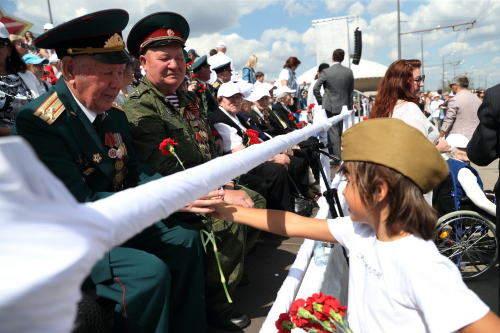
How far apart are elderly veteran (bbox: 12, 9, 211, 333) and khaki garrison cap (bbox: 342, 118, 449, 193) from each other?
1.05 metres

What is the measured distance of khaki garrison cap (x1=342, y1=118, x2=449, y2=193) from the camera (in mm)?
1204

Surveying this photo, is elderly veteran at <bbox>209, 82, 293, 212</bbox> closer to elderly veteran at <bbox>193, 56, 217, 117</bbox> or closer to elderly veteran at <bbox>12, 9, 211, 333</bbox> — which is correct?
elderly veteran at <bbox>193, 56, 217, 117</bbox>

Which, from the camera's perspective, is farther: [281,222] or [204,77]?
[204,77]

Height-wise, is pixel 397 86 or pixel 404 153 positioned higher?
pixel 404 153

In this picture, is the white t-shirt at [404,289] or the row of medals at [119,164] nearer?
the white t-shirt at [404,289]

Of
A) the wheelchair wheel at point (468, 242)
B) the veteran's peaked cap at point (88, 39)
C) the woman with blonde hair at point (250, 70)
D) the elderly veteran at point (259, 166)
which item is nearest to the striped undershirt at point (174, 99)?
the veteran's peaked cap at point (88, 39)

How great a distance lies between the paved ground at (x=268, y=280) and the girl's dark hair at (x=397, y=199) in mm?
1492

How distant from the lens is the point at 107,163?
188 cm

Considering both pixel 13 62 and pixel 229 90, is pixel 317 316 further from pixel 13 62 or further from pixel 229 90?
pixel 229 90

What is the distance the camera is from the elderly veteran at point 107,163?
160 centimetres

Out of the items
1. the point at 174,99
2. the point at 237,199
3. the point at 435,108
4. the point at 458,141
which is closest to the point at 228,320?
the point at 237,199

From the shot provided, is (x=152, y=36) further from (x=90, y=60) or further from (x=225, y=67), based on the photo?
(x=225, y=67)

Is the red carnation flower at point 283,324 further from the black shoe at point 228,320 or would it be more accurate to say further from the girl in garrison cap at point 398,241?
the black shoe at point 228,320

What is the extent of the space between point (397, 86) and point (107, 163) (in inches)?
102
